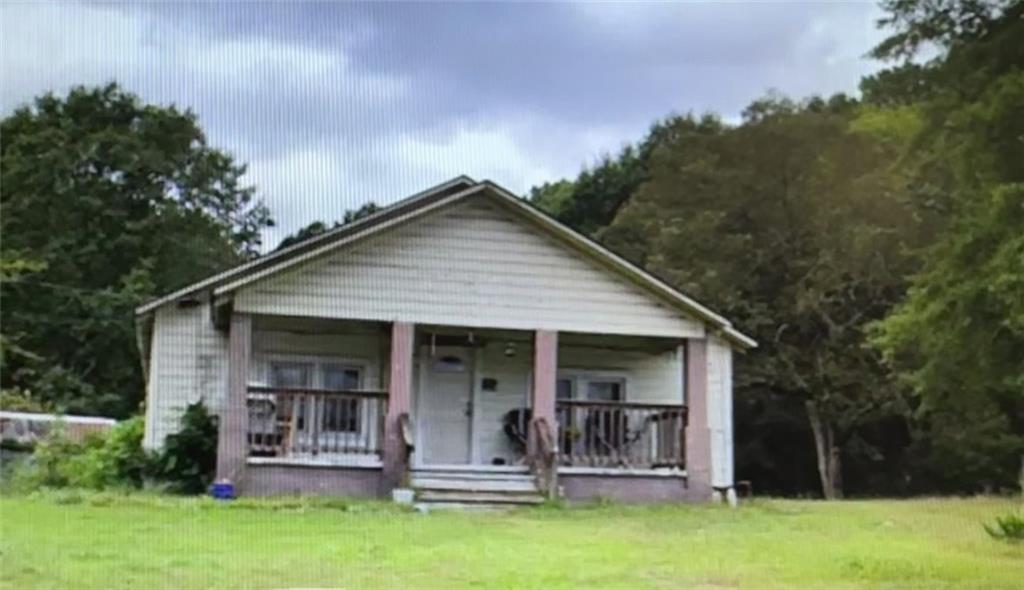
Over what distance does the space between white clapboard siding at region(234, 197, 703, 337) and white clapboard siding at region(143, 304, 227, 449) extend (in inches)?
46.2

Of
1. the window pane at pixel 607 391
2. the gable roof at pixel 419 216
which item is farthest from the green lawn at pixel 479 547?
the window pane at pixel 607 391

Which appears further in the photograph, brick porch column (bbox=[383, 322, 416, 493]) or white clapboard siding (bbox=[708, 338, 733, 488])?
Answer: white clapboard siding (bbox=[708, 338, 733, 488])

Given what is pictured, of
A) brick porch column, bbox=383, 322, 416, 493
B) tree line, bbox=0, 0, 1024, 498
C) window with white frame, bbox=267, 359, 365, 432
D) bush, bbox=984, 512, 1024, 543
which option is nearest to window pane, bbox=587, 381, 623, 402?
tree line, bbox=0, 0, 1024, 498

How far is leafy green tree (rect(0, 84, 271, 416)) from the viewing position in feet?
17.3

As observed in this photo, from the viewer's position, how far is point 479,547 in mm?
5316

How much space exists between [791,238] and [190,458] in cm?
618

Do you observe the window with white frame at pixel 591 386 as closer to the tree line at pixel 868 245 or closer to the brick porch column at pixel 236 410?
the tree line at pixel 868 245

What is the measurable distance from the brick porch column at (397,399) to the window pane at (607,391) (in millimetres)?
2250

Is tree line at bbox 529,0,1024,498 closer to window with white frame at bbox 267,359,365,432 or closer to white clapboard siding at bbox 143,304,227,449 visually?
window with white frame at bbox 267,359,365,432

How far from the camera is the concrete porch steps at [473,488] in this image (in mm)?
8133

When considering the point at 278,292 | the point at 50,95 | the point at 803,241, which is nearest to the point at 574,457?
the point at 278,292

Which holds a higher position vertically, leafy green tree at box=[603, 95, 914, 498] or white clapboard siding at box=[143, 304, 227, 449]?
leafy green tree at box=[603, 95, 914, 498]

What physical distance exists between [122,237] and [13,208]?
3.36ft

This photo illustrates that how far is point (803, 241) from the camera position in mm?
11758
